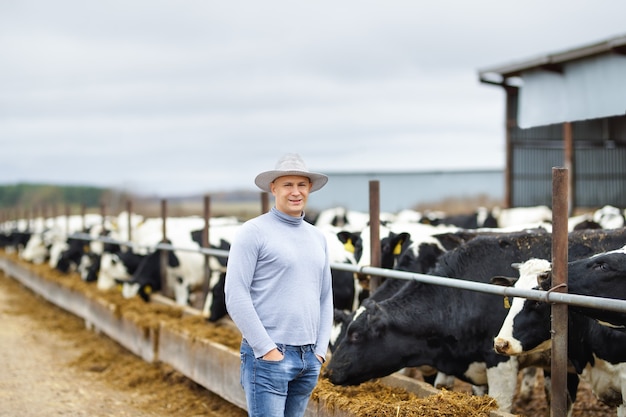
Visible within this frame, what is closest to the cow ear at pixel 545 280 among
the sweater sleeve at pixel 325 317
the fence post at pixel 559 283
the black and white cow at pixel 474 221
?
the fence post at pixel 559 283

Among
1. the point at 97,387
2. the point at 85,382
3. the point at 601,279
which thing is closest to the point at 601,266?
the point at 601,279

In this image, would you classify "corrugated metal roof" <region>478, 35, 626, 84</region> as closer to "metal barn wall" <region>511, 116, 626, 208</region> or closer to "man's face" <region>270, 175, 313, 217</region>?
"metal barn wall" <region>511, 116, 626, 208</region>

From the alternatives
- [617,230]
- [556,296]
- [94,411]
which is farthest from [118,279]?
[556,296]

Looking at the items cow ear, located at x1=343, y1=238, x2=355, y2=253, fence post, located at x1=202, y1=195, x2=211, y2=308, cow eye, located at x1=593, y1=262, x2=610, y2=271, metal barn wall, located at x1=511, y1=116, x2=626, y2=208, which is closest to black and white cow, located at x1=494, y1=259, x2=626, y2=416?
cow eye, located at x1=593, y1=262, x2=610, y2=271

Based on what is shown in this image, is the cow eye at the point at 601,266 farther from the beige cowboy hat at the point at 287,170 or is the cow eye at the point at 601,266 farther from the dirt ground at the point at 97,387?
the beige cowboy hat at the point at 287,170

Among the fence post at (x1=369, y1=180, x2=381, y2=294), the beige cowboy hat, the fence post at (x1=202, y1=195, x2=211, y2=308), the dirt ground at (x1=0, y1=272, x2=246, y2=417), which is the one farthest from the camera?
the fence post at (x1=202, y1=195, x2=211, y2=308)

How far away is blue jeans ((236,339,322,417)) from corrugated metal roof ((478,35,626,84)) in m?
7.66

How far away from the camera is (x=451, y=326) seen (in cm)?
602

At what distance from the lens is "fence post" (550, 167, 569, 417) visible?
14.3ft

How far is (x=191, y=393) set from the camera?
25.2 feet

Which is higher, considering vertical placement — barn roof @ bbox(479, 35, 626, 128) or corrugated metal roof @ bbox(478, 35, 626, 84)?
corrugated metal roof @ bbox(478, 35, 626, 84)

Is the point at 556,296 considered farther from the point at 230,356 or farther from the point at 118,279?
the point at 118,279

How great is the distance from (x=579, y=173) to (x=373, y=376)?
18.4 meters

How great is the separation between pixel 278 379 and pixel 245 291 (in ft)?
1.56
